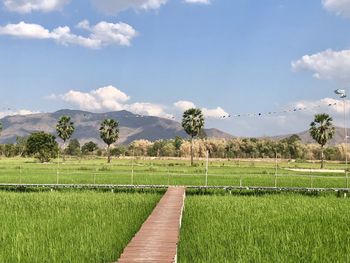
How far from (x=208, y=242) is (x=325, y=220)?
7.27 metres

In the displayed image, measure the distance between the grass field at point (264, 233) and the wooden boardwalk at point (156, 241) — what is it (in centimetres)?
43

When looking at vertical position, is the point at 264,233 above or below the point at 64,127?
below

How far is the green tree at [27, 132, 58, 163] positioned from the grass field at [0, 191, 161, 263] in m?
67.3

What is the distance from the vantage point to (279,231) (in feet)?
50.4

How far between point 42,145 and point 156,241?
91.0 m

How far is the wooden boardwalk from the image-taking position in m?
9.36

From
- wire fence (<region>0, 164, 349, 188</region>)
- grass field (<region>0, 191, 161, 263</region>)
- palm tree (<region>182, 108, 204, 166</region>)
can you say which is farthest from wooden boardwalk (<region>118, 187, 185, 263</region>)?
palm tree (<region>182, 108, 204, 166</region>)

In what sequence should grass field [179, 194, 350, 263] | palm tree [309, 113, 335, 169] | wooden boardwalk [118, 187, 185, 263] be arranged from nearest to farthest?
1. wooden boardwalk [118, 187, 185, 263]
2. grass field [179, 194, 350, 263]
3. palm tree [309, 113, 335, 169]

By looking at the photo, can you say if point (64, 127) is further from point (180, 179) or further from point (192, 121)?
point (180, 179)

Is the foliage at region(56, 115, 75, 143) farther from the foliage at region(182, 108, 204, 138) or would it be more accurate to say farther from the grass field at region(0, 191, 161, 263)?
the grass field at region(0, 191, 161, 263)

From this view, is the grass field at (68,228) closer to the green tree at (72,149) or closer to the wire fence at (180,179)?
the wire fence at (180,179)

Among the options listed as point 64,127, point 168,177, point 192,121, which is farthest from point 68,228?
point 64,127

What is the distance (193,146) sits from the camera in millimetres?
146000

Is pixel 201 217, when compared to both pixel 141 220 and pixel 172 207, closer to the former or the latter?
pixel 172 207
